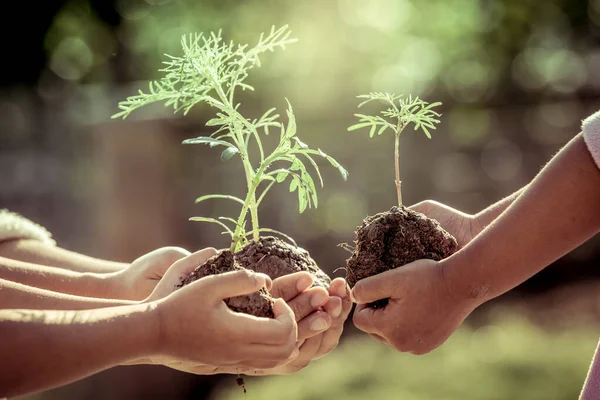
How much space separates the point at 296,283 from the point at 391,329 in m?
0.31

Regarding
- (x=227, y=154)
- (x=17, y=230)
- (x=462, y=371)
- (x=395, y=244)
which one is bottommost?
(x=462, y=371)

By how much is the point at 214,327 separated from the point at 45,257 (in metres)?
1.28

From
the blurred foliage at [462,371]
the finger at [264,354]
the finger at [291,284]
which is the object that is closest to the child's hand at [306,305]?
the finger at [291,284]

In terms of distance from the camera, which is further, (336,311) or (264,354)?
(336,311)

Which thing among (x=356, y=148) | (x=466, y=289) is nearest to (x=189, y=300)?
(x=466, y=289)

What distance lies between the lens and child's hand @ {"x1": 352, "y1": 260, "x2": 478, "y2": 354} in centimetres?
191

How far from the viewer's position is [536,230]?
172 centimetres

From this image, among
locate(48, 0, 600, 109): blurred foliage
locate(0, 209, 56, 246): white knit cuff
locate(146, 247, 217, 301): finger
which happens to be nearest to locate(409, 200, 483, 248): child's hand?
locate(146, 247, 217, 301): finger

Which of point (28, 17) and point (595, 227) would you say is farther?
point (28, 17)

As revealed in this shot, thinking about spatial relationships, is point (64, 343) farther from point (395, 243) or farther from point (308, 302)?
point (395, 243)

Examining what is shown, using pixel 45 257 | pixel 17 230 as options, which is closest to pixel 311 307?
pixel 45 257

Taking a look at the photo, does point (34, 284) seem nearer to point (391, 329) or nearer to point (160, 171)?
point (391, 329)

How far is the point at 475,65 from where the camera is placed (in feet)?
28.8

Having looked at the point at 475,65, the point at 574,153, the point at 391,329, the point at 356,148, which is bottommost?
the point at 391,329
